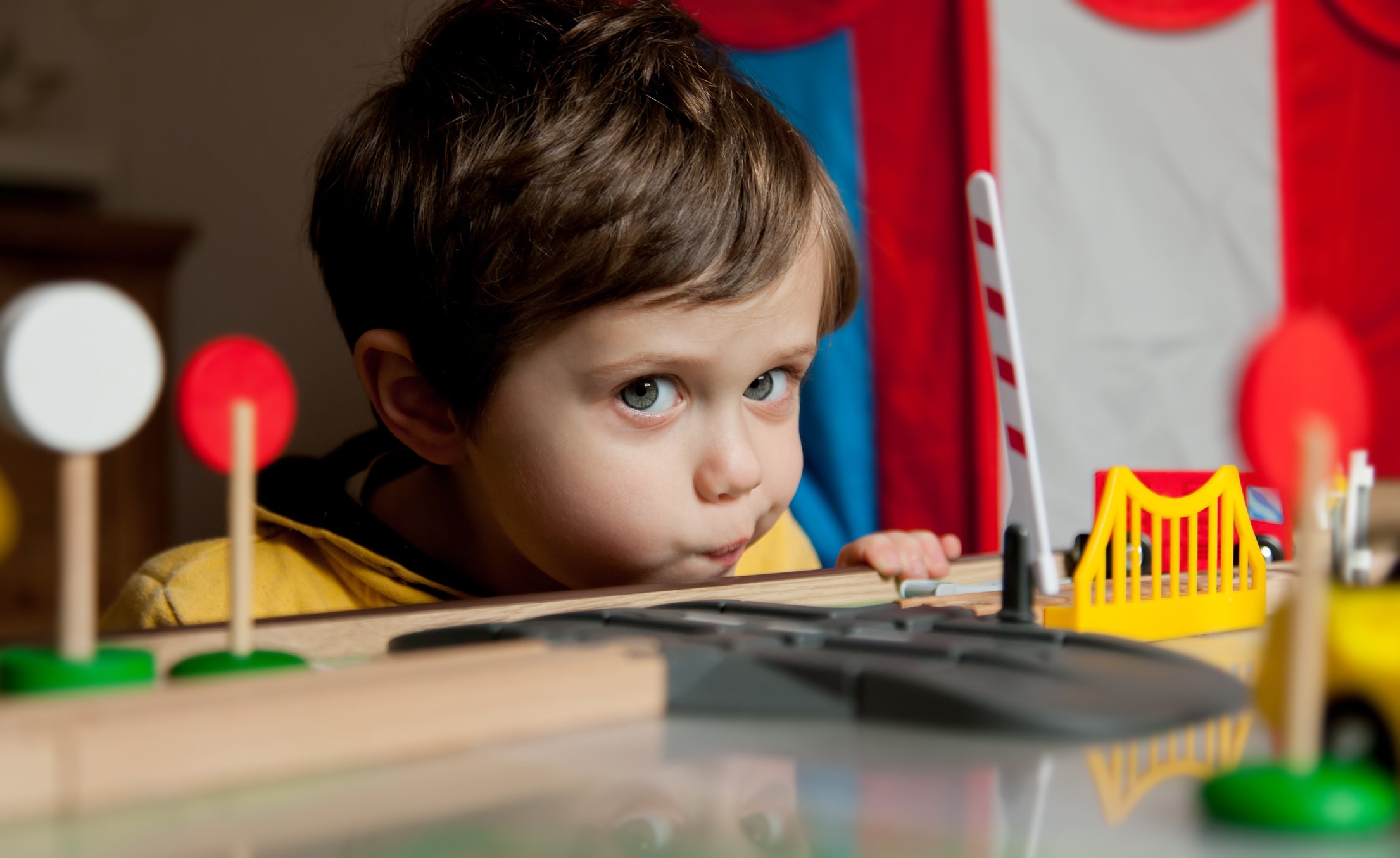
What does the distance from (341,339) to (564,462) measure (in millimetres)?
1131

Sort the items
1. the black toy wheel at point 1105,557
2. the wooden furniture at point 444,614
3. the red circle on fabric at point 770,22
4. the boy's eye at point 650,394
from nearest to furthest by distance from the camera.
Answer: the wooden furniture at point 444,614 < the black toy wheel at point 1105,557 < the boy's eye at point 650,394 < the red circle on fabric at point 770,22

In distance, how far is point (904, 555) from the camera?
925 mm

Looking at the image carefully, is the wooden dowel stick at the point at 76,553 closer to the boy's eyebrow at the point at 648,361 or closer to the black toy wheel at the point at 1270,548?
the boy's eyebrow at the point at 648,361

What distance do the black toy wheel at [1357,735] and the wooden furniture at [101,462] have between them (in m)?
2.75

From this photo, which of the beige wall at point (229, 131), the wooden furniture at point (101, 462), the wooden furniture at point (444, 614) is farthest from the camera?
the wooden furniture at point (101, 462)

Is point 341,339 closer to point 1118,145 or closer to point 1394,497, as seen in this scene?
point 1118,145

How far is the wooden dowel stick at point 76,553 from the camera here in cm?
35

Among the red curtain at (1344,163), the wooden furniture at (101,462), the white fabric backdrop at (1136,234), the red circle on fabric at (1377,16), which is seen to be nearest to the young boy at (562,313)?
the white fabric backdrop at (1136,234)

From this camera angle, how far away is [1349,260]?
1.90 meters

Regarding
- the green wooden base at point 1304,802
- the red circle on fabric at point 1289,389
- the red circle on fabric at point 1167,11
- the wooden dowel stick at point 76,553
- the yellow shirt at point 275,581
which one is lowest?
the yellow shirt at point 275,581

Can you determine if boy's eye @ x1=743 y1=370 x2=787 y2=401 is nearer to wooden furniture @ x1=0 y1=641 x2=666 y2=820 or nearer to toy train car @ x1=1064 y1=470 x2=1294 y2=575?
toy train car @ x1=1064 y1=470 x2=1294 y2=575

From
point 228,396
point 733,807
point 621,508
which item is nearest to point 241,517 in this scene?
point 228,396

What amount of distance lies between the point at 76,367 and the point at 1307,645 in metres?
0.33

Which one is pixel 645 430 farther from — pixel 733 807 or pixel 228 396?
pixel 733 807
